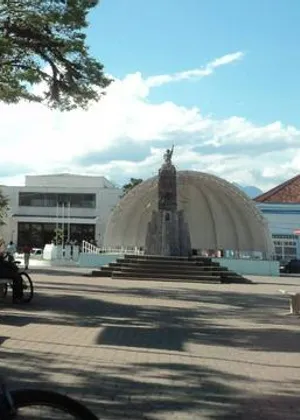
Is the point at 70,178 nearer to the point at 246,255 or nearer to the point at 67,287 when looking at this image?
the point at 246,255

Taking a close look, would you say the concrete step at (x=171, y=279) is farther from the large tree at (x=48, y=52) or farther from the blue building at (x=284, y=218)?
the blue building at (x=284, y=218)

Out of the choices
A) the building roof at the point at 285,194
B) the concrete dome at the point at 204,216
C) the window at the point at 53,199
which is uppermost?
the window at the point at 53,199

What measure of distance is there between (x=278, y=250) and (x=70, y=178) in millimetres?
41573

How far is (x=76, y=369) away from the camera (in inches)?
327

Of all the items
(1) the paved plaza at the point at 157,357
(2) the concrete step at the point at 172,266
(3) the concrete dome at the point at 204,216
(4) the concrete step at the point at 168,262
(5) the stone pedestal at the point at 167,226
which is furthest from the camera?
(3) the concrete dome at the point at 204,216

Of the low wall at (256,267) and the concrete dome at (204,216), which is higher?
the concrete dome at (204,216)

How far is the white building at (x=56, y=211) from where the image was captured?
93062 millimetres

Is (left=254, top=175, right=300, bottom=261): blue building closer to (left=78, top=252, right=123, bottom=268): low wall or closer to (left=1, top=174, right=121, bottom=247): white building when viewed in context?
(left=78, top=252, right=123, bottom=268): low wall

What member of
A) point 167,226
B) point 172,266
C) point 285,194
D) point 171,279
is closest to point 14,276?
point 171,279

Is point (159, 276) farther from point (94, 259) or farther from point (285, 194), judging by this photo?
point (285, 194)

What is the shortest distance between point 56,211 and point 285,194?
36.7 metres

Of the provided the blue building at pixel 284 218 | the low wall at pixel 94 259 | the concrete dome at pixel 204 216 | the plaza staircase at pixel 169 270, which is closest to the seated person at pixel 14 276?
the plaza staircase at pixel 169 270

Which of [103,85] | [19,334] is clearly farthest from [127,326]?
[103,85]

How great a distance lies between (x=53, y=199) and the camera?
95.9 meters
